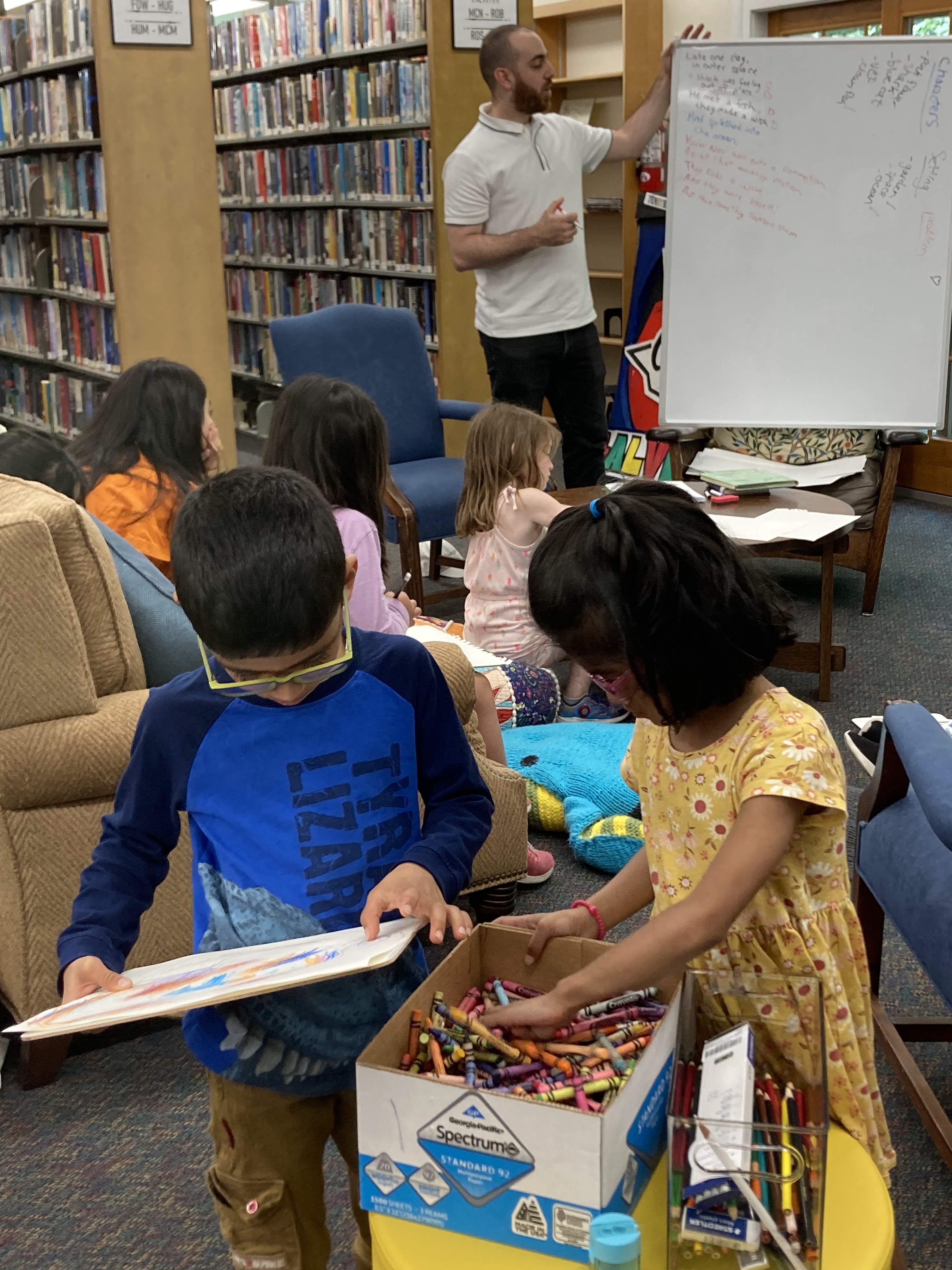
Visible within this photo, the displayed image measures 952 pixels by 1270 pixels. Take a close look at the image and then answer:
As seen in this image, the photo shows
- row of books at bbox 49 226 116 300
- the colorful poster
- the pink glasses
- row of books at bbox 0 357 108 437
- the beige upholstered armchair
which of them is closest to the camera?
the pink glasses

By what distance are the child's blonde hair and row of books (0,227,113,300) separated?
2.14 m

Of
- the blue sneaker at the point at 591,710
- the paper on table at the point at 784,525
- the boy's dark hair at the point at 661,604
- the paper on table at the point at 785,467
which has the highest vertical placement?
the boy's dark hair at the point at 661,604

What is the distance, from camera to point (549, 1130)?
2.66ft

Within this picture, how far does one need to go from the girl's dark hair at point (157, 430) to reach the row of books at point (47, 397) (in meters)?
2.82

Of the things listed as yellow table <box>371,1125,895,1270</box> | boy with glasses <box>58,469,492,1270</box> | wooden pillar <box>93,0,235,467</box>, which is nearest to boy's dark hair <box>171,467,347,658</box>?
boy with glasses <box>58,469,492,1270</box>

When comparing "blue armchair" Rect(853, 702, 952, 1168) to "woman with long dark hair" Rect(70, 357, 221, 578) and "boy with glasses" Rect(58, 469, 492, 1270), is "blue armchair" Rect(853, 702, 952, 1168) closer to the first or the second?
"boy with glasses" Rect(58, 469, 492, 1270)

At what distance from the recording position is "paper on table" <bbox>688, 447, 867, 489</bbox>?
13.0ft

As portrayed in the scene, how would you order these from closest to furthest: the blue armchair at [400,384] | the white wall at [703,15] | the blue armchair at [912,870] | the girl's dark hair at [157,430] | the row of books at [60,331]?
1. the blue armchair at [912,870]
2. the girl's dark hair at [157,430]
3. the blue armchair at [400,384]
4. the row of books at [60,331]
5. the white wall at [703,15]

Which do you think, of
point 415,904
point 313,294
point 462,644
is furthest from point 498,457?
point 313,294

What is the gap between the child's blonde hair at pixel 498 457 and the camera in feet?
10.5

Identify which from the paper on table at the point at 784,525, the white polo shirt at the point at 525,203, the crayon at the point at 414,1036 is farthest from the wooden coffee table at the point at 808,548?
the crayon at the point at 414,1036

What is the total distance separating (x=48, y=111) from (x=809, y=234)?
3197 mm

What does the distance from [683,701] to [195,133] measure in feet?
13.5

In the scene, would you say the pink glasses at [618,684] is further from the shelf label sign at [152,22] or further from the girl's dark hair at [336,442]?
the shelf label sign at [152,22]
